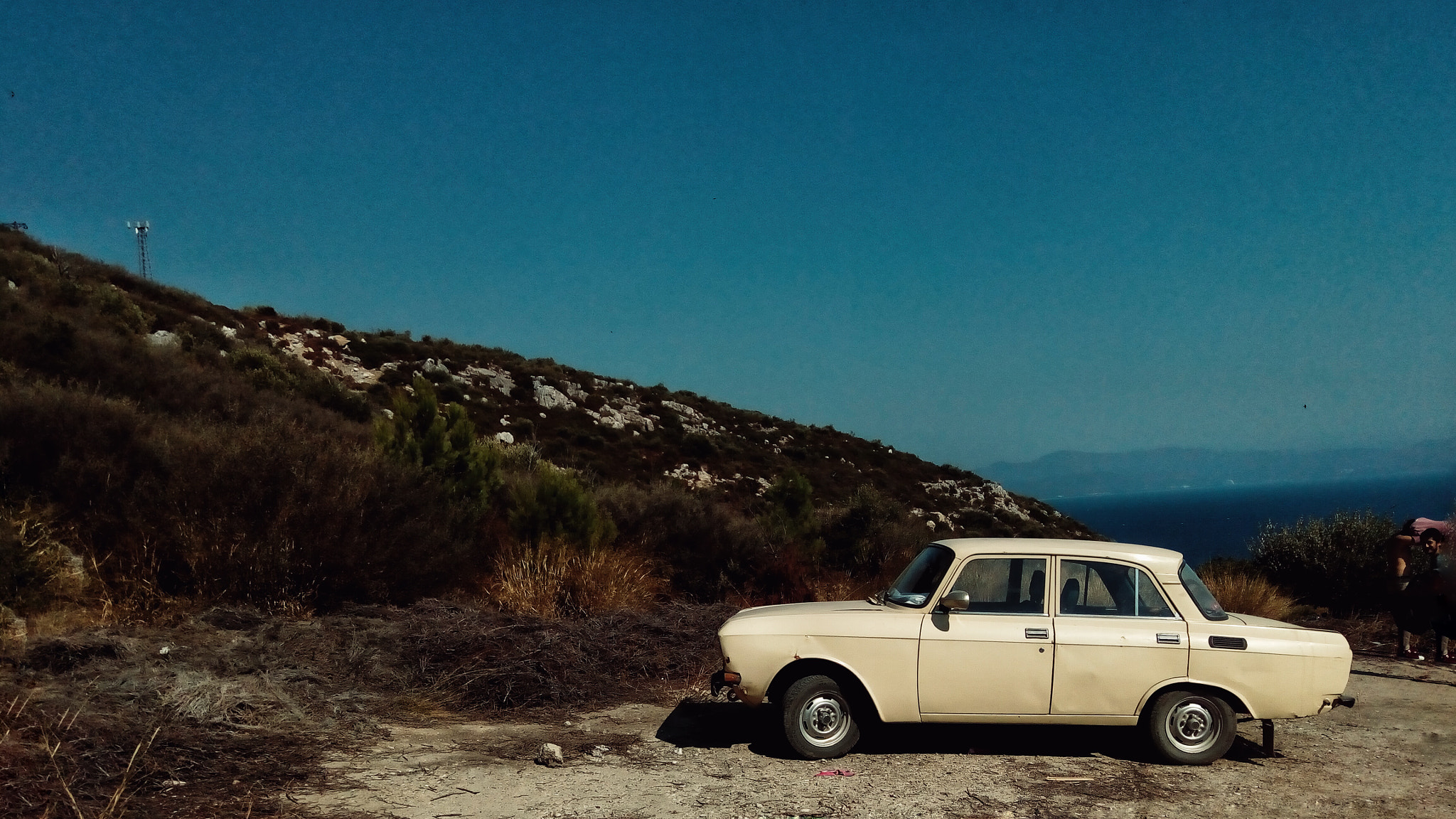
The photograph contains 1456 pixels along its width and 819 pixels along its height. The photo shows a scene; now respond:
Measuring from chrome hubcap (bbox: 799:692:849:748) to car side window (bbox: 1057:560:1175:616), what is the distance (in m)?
1.78

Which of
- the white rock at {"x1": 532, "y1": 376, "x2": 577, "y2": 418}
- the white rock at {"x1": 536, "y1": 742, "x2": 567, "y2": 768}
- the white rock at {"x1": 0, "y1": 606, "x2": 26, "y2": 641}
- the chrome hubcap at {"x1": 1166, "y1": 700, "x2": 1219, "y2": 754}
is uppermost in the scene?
the white rock at {"x1": 532, "y1": 376, "x2": 577, "y2": 418}

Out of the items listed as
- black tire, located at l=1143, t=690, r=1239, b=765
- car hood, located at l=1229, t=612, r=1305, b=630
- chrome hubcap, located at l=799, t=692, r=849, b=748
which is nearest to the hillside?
chrome hubcap, located at l=799, t=692, r=849, b=748

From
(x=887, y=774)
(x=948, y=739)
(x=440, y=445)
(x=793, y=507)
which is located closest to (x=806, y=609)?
(x=887, y=774)

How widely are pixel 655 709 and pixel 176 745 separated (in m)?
3.85

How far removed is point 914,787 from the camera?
6180 mm

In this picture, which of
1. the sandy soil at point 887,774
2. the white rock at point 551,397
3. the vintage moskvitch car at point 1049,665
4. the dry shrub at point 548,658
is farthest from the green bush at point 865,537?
the white rock at point 551,397

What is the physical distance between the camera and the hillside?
33.3 ft

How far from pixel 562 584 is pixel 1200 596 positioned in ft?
25.2

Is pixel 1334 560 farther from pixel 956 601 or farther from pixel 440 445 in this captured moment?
pixel 440 445

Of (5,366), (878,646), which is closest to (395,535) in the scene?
(878,646)

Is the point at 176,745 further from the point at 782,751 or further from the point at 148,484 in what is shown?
the point at 148,484

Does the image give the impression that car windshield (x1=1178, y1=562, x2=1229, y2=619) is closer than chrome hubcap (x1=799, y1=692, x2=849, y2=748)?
No

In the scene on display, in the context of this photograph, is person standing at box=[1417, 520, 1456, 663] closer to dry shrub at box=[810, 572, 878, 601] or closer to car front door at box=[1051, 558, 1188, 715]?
car front door at box=[1051, 558, 1188, 715]

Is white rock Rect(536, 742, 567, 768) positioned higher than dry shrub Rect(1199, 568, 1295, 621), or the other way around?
dry shrub Rect(1199, 568, 1295, 621)
